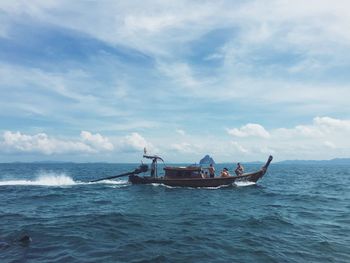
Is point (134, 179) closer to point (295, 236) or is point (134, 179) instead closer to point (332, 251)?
point (295, 236)

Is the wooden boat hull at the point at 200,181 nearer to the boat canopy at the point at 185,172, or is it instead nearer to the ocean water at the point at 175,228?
the boat canopy at the point at 185,172

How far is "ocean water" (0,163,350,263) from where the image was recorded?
1648cm

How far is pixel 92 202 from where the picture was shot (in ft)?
108

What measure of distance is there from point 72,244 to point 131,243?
10.4 ft

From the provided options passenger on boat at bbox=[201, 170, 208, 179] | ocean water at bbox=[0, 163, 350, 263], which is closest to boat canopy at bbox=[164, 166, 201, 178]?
passenger on boat at bbox=[201, 170, 208, 179]

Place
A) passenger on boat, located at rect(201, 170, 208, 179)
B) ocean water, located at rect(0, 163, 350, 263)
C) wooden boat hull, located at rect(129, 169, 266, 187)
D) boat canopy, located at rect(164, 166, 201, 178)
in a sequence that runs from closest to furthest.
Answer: ocean water, located at rect(0, 163, 350, 263)
wooden boat hull, located at rect(129, 169, 266, 187)
boat canopy, located at rect(164, 166, 201, 178)
passenger on boat, located at rect(201, 170, 208, 179)

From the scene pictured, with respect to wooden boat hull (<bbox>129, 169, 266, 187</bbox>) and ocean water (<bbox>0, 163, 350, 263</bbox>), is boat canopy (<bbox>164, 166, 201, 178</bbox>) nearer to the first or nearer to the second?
wooden boat hull (<bbox>129, 169, 266, 187</bbox>)

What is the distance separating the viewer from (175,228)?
71.7 feet

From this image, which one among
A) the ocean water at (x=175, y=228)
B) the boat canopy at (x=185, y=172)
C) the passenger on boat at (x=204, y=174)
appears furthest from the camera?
the passenger on boat at (x=204, y=174)

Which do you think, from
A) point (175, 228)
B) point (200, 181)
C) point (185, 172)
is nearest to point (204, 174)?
point (200, 181)

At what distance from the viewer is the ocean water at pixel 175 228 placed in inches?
649

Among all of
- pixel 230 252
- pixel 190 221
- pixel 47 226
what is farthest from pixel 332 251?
pixel 47 226

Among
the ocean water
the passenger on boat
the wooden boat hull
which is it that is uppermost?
the passenger on boat

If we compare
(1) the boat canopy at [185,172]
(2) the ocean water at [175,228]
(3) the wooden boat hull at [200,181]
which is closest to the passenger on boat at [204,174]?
(1) the boat canopy at [185,172]
